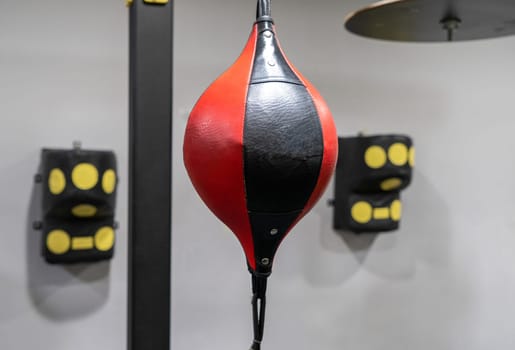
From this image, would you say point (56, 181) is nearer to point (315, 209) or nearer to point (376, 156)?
point (315, 209)

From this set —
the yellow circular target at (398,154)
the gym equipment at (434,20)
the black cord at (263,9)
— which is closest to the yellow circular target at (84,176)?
the gym equipment at (434,20)

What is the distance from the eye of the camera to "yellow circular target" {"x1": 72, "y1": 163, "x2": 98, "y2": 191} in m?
1.76

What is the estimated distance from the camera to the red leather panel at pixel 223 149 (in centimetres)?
80

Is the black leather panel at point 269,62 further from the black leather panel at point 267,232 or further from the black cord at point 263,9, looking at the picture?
the black leather panel at point 267,232

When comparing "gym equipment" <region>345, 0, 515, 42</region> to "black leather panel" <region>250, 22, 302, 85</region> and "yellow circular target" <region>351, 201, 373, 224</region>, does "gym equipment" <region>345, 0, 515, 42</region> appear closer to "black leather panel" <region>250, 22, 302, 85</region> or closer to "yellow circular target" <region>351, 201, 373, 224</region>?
"black leather panel" <region>250, 22, 302, 85</region>

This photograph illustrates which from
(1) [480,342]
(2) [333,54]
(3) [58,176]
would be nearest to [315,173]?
(3) [58,176]

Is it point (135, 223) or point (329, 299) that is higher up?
point (135, 223)

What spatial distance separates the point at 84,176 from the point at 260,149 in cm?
115

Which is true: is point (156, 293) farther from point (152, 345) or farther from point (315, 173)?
point (315, 173)

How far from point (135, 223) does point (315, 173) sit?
1.40 feet

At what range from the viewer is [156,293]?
42.2 inches

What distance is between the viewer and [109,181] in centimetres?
182

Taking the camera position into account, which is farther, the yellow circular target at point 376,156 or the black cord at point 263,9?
the yellow circular target at point 376,156

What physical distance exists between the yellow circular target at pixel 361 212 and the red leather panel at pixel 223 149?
56.2 inches
